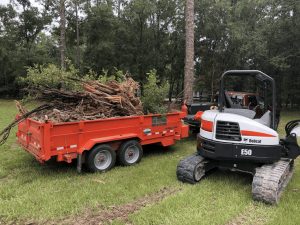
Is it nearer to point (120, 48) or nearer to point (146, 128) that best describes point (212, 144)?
point (146, 128)

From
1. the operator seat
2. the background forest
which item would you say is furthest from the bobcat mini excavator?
the background forest

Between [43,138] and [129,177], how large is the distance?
5.82 feet

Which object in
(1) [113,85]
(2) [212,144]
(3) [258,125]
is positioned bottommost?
(2) [212,144]

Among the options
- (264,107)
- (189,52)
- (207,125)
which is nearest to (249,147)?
(207,125)

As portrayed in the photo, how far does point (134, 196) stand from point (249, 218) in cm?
181

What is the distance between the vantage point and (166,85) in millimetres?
8320

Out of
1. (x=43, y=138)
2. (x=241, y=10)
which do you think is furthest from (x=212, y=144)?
(x=241, y=10)

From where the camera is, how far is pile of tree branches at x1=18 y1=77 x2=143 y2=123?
21.4ft

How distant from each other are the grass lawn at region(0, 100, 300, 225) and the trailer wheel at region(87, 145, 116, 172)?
0.15 metres

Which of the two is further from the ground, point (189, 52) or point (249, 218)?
point (189, 52)

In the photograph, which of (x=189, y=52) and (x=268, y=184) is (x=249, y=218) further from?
(x=189, y=52)

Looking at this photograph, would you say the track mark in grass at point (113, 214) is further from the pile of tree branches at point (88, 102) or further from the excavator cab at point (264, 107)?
the pile of tree branches at point (88, 102)

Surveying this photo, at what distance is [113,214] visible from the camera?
432 centimetres

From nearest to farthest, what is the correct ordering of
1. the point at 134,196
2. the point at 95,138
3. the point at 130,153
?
the point at 134,196 → the point at 95,138 → the point at 130,153
